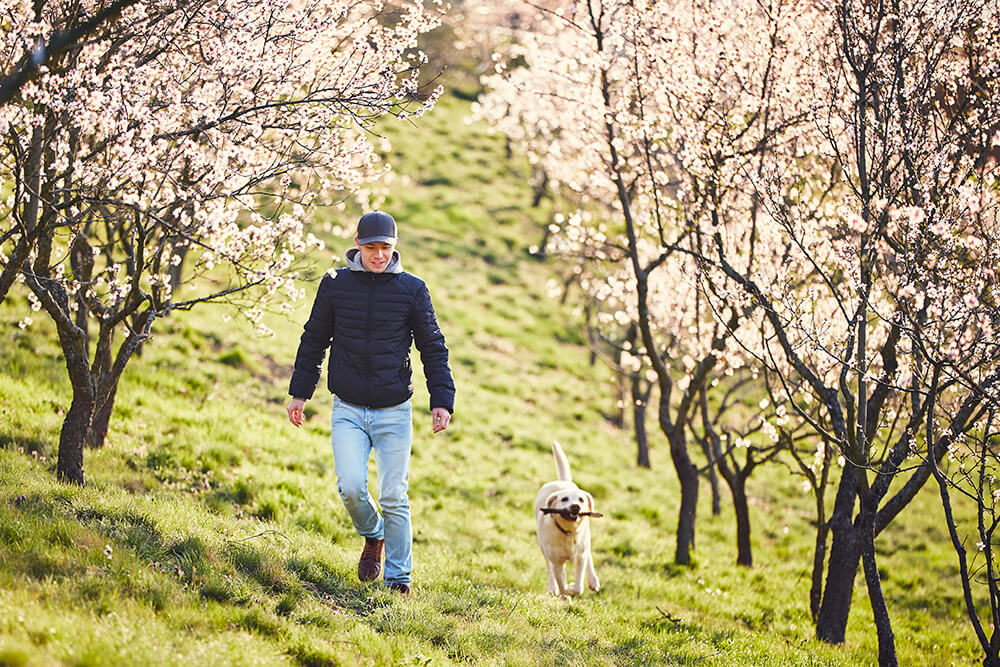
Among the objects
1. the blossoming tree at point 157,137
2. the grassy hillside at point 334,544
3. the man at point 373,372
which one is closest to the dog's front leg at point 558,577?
the grassy hillside at point 334,544

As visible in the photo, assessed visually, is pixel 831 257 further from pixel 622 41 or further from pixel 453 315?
pixel 453 315

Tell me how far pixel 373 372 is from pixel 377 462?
734 millimetres

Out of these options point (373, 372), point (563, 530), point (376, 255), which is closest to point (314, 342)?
point (373, 372)

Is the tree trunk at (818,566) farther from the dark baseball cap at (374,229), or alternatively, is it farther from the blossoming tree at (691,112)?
the dark baseball cap at (374,229)

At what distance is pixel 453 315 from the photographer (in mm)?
22938

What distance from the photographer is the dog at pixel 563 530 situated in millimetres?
7418

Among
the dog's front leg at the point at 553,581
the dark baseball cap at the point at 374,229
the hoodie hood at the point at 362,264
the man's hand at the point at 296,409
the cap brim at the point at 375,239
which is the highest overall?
the dark baseball cap at the point at 374,229

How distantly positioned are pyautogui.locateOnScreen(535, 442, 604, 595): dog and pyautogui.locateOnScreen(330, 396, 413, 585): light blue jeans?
1.73m

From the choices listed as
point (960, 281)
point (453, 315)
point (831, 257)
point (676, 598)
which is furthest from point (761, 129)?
point (453, 315)

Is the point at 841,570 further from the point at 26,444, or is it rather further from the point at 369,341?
the point at 26,444

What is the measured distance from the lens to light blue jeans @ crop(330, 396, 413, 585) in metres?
6.05

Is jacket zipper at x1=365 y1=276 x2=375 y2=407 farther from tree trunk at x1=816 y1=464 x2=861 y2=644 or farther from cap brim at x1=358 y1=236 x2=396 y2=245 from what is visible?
tree trunk at x1=816 y1=464 x2=861 y2=644

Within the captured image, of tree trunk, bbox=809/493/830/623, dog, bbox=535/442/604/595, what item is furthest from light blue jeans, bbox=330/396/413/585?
tree trunk, bbox=809/493/830/623

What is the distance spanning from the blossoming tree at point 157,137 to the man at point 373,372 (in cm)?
93
